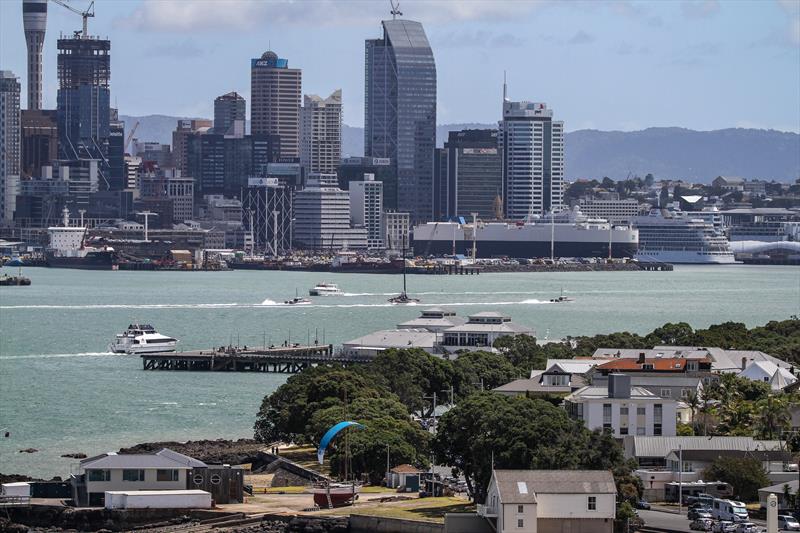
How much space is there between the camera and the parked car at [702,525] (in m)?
37.0

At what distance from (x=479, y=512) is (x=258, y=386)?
44944 mm

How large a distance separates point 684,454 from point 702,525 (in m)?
6.40

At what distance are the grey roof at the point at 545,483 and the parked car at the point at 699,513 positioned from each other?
2271 millimetres

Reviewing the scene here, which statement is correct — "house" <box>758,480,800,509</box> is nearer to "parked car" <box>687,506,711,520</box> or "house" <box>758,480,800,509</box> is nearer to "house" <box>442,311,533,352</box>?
"parked car" <box>687,506,711,520</box>

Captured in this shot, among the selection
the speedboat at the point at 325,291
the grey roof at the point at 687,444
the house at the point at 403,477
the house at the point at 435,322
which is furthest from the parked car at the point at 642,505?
the speedboat at the point at 325,291

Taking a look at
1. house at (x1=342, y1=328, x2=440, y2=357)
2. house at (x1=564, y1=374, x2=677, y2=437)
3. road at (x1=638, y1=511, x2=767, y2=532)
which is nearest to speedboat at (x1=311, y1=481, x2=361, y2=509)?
road at (x1=638, y1=511, x2=767, y2=532)

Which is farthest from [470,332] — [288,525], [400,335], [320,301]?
[320,301]

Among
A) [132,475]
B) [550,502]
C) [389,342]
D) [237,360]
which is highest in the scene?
[550,502]

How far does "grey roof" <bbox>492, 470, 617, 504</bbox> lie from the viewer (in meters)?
35.8

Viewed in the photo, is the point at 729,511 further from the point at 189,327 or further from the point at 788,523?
the point at 189,327

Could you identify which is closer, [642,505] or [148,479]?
[642,505]

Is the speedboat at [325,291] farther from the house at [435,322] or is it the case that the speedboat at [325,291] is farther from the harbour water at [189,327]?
the house at [435,322]

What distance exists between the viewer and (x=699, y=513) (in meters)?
38.2

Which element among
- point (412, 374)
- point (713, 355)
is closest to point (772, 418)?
point (713, 355)
